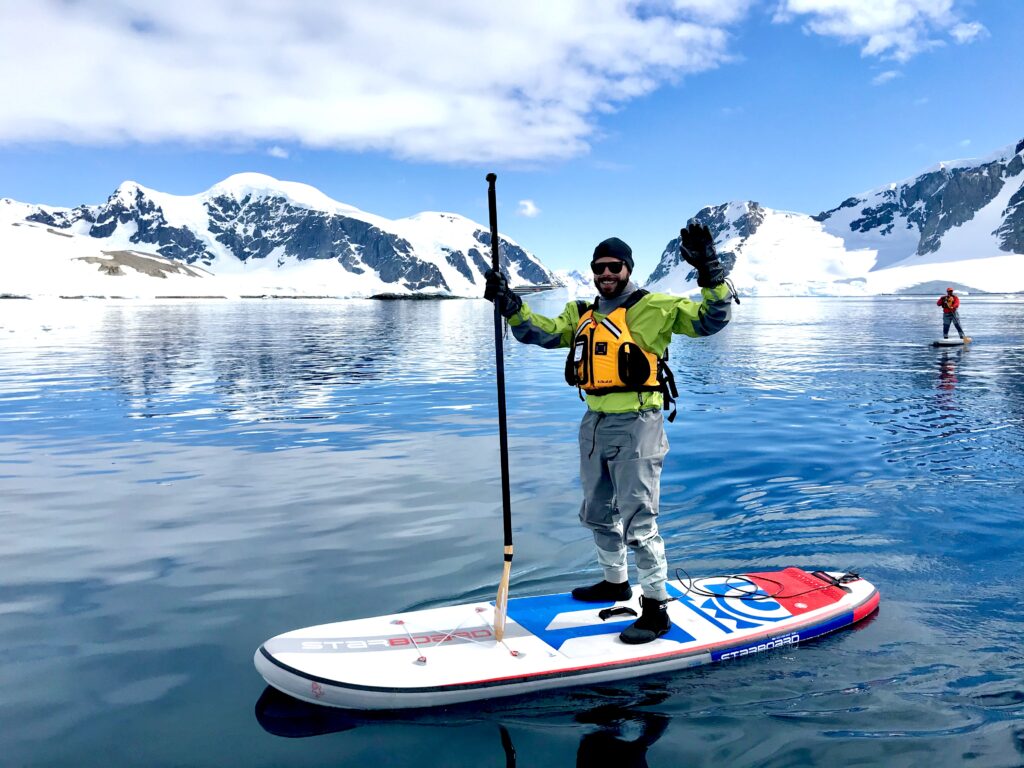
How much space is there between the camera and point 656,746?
4863 millimetres

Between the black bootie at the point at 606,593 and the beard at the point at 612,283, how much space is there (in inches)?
114

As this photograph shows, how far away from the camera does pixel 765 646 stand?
6363 mm

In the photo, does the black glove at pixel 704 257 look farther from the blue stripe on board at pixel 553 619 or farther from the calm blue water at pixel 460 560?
the calm blue water at pixel 460 560

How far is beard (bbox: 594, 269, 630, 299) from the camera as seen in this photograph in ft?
20.9

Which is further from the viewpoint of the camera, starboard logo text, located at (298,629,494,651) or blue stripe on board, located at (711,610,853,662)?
blue stripe on board, located at (711,610,853,662)

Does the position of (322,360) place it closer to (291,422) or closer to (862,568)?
(291,422)

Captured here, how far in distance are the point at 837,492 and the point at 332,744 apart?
8.96 meters

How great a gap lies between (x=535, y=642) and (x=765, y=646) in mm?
2185

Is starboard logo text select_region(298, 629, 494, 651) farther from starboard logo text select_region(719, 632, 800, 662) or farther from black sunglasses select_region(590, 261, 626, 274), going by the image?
black sunglasses select_region(590, 261, 626, 274)

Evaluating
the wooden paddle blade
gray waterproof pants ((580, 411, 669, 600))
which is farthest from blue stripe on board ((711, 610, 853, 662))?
the wooden paddle blade

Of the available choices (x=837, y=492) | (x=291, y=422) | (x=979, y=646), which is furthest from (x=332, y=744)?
(x=291, y=422)

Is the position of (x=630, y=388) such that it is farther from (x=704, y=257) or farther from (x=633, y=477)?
(x=704, y=257)

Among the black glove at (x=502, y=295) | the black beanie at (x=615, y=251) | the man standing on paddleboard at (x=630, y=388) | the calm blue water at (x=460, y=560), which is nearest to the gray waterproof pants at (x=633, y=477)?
the man standing on paddleboard at (x=630, y=388)

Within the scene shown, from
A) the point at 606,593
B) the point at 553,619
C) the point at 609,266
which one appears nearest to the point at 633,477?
the point at 606,593
